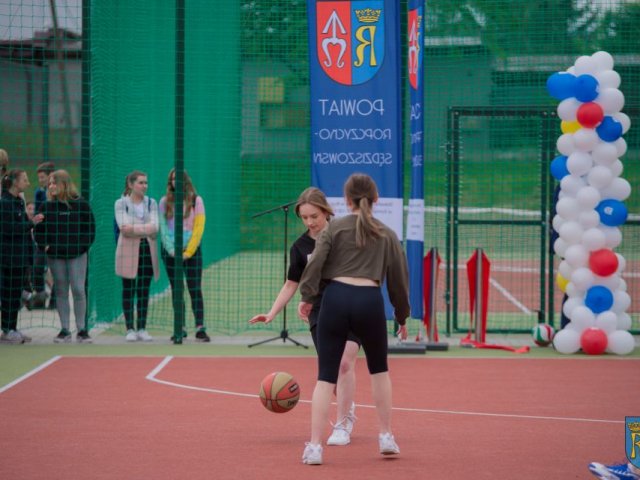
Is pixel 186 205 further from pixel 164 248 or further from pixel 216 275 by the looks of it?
pixel 216 275

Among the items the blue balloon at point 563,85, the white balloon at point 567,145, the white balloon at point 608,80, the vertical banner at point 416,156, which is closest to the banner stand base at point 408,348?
the vertical banner at point 416,156

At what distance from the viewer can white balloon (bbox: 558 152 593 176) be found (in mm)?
11961

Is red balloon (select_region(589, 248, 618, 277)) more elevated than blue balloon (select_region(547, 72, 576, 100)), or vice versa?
blue balloon (select_region(547, 72, 576, 100))

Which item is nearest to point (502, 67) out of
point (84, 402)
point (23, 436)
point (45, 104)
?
point (45, 104)

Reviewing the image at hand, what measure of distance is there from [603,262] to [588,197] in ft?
2.38

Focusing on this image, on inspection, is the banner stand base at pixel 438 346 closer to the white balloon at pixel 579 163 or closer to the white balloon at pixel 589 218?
the white balloon at pixel 589 218

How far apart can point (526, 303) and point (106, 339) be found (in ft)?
24.9

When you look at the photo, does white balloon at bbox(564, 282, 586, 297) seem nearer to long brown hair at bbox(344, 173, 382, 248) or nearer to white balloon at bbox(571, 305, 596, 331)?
white balloon at bbox(571, 305, 596, 331)

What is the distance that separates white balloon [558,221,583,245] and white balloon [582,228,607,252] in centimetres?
6

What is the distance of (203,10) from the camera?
17906 millimetres


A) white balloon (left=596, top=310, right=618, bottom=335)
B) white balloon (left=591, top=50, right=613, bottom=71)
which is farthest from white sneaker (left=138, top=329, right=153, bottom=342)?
white balloon (left=591, top=50, right=613, bottom=71)

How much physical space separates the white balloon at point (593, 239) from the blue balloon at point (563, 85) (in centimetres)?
149

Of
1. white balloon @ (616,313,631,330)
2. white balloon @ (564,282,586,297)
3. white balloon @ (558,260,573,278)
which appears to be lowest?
white balloon @ (616,313,631,330)

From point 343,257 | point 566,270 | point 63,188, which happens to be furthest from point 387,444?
point 63,188
